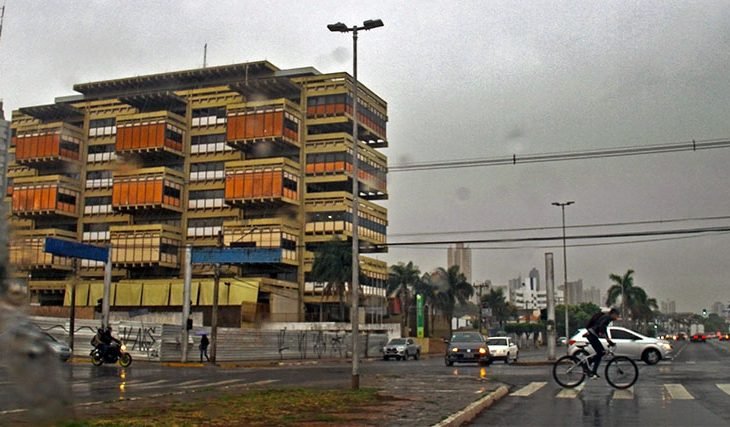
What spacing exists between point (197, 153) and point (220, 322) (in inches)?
889

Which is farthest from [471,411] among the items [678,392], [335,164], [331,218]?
[335,164]

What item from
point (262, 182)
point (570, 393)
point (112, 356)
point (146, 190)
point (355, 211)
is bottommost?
point (112, 356)

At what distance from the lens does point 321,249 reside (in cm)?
7088

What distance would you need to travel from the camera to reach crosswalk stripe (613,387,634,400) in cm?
1450

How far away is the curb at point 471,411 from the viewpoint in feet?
32.7

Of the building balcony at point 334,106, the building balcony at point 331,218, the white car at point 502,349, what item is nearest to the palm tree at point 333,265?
the building balcony at point 331,218

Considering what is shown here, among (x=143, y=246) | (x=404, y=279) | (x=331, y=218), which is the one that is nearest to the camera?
(x=331, y=218)

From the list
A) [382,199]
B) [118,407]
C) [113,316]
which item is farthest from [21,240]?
[382,199]

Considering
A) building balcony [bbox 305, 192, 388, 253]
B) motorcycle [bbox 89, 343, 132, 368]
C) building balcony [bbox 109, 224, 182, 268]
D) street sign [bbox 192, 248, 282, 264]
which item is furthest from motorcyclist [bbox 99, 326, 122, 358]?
building balcony [bbox 109, 224, 182, 268]

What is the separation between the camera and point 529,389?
17.0m

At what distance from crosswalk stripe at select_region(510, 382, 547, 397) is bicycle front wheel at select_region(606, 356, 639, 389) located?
173cm

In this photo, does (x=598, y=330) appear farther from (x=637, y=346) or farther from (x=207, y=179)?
(x=207, y=179)

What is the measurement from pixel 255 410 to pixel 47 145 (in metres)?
78.4

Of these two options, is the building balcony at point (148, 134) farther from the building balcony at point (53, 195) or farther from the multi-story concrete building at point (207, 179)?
the building balcony at point (53, 195)
